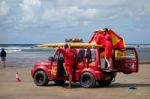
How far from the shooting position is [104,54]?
20.4 m

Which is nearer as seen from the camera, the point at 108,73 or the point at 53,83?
the point at 108,73

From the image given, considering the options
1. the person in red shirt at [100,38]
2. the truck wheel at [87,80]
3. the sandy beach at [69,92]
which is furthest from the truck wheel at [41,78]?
the person in red shirt at [100,38]

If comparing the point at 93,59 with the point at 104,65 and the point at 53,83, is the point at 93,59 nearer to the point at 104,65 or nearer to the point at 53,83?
the point at 104,65

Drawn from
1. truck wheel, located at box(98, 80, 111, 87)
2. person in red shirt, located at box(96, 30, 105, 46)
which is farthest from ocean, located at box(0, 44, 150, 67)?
truck wheel, located at box(98, 80, 111, 87)

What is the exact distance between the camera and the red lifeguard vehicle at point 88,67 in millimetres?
20125

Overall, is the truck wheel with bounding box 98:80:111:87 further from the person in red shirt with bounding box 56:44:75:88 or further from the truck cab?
the person in red shirt with bounding box 56:44:75:88

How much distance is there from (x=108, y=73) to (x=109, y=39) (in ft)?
4.99

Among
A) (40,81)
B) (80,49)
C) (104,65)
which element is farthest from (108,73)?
(40,81)

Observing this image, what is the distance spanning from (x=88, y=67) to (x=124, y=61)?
1719mm

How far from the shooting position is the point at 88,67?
20328 millimetres

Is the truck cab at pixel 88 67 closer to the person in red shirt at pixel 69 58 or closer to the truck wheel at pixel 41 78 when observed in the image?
the truck wheel at pixel 41 78

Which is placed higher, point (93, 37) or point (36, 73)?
point (93, 37)

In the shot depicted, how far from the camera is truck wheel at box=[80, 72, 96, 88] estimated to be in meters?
20.0

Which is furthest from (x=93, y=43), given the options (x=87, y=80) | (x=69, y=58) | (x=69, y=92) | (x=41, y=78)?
(x=69, y=92)
